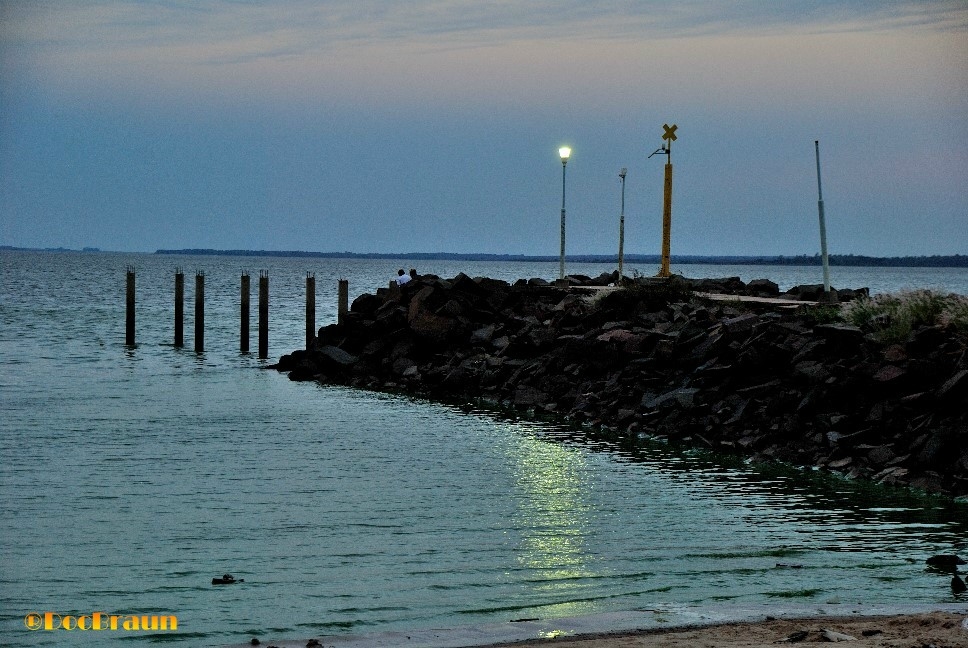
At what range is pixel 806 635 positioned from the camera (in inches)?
338

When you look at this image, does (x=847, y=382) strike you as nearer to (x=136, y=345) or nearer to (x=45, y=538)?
(x=45, y=538)

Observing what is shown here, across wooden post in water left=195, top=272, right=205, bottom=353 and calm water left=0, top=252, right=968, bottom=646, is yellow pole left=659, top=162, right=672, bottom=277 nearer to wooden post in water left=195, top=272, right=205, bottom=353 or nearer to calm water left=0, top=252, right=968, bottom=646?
calm water left=0, top=252, right=968, bottom=646

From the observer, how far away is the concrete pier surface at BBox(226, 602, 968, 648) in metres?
8.74

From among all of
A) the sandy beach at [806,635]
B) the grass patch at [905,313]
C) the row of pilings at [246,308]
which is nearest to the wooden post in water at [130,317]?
the row of pilings at [246,308]

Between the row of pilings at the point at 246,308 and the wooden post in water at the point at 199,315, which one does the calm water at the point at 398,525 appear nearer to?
the row of pilings at the point at 246,308

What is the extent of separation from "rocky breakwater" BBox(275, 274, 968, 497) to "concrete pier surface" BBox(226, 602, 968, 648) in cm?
783

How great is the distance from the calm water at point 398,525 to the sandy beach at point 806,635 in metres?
1.33

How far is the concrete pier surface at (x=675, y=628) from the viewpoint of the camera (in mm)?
8742

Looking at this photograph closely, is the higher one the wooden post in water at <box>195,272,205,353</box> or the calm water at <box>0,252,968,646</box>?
the wooden post in water at <box>195,272,205,353</box>

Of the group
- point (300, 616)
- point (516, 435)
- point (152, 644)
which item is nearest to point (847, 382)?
point (516, 435)

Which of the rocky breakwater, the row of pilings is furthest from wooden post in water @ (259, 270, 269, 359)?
the rocky breakwater

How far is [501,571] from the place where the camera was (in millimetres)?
12039

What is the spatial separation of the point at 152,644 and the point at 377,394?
2258 cm

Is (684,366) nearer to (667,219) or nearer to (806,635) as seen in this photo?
(667,219)
